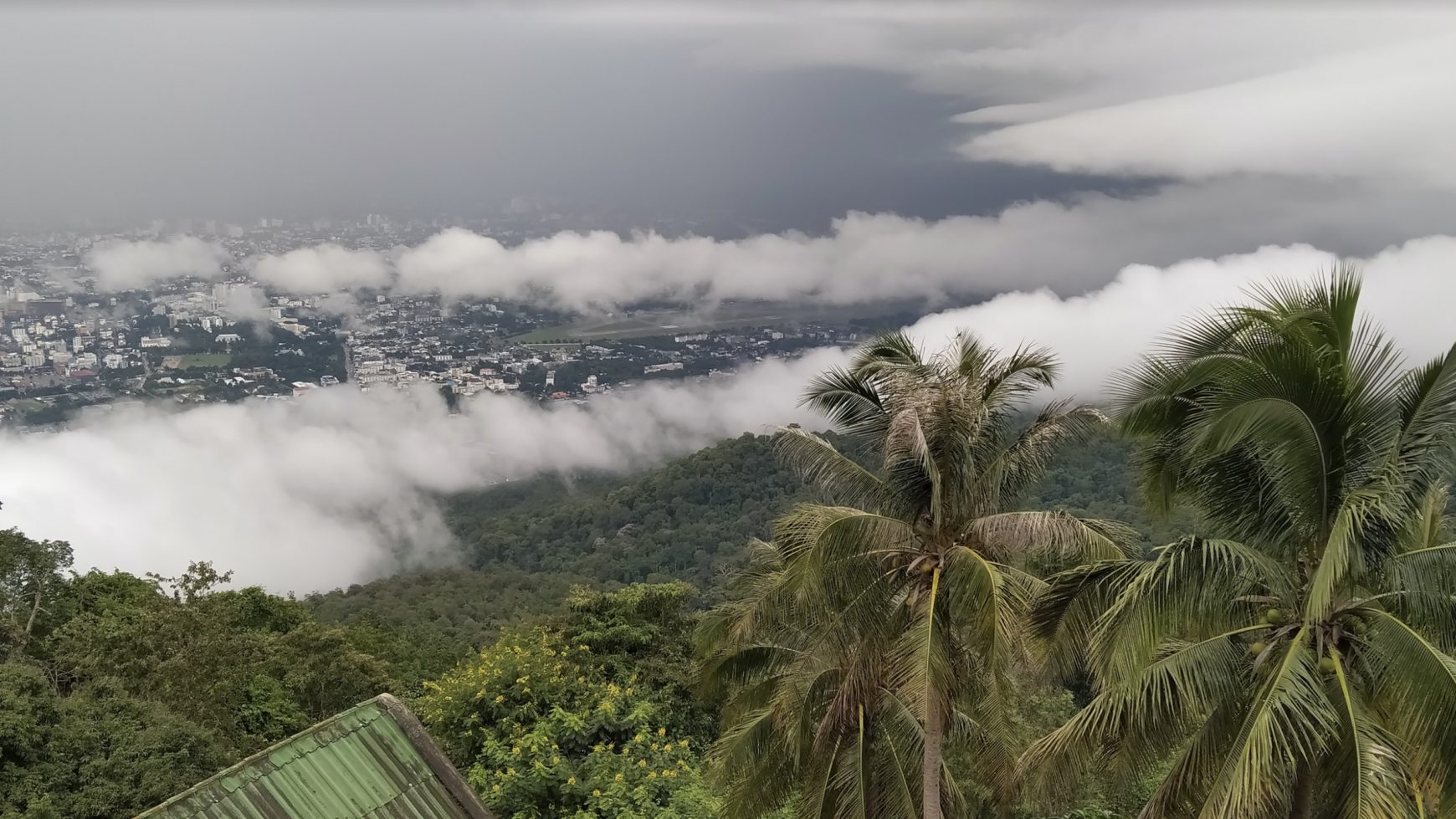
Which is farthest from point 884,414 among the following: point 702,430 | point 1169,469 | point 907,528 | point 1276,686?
point 702,430

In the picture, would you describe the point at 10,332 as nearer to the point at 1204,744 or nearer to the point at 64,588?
the point at 64,588

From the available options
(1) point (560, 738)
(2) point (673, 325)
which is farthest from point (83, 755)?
(2) point (673, 325)

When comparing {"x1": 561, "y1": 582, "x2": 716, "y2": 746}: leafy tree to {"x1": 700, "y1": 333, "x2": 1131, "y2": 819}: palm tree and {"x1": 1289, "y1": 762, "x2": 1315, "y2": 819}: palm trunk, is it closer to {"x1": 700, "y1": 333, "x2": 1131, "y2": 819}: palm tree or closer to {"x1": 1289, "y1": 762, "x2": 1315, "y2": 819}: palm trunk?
{"x1": 700, "y1": 333, "x2": 1131, "y2": 819}: palm tree

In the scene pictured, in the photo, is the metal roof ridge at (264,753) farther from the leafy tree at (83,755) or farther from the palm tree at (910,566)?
the leafy tree at (83,755)

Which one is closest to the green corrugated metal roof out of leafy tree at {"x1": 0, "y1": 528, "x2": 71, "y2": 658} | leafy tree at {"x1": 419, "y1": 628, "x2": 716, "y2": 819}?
leafy tree at {"x1": 419, "y1": 628, "x2": 716, "y2": 819}

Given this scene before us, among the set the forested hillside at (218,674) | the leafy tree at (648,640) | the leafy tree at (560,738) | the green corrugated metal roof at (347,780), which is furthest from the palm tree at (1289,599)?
the leafy tree at (648,640)
